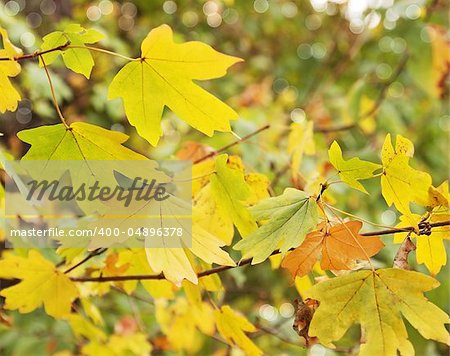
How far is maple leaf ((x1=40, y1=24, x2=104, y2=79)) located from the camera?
800 millimetres

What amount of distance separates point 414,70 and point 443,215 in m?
1.65

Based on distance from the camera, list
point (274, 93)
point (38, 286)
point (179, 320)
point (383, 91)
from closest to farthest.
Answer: point (38, 286) → point (179, 320) → point (383, 91) → point (274, 93)

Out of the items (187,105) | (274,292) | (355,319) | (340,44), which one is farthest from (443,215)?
(340,44)

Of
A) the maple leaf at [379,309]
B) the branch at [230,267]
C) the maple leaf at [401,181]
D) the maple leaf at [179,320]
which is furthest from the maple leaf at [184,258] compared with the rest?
the maple leaf at [179,320]

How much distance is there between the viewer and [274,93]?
356 cm

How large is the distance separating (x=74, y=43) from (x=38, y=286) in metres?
0.44

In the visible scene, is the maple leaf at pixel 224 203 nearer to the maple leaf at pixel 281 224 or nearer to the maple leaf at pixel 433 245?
the maple leaf at pixel 281 224

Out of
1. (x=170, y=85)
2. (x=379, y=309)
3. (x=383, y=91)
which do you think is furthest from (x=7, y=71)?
(x=383, y=91)

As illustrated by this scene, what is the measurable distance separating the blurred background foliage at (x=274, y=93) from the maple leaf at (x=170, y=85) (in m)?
0.50

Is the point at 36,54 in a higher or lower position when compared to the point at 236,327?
higher

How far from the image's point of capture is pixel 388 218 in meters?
2.29

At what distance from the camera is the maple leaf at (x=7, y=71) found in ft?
2.62

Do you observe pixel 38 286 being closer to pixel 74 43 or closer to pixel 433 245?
pixel 74 43

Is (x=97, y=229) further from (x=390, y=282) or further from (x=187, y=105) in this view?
(x=390, y=282)
